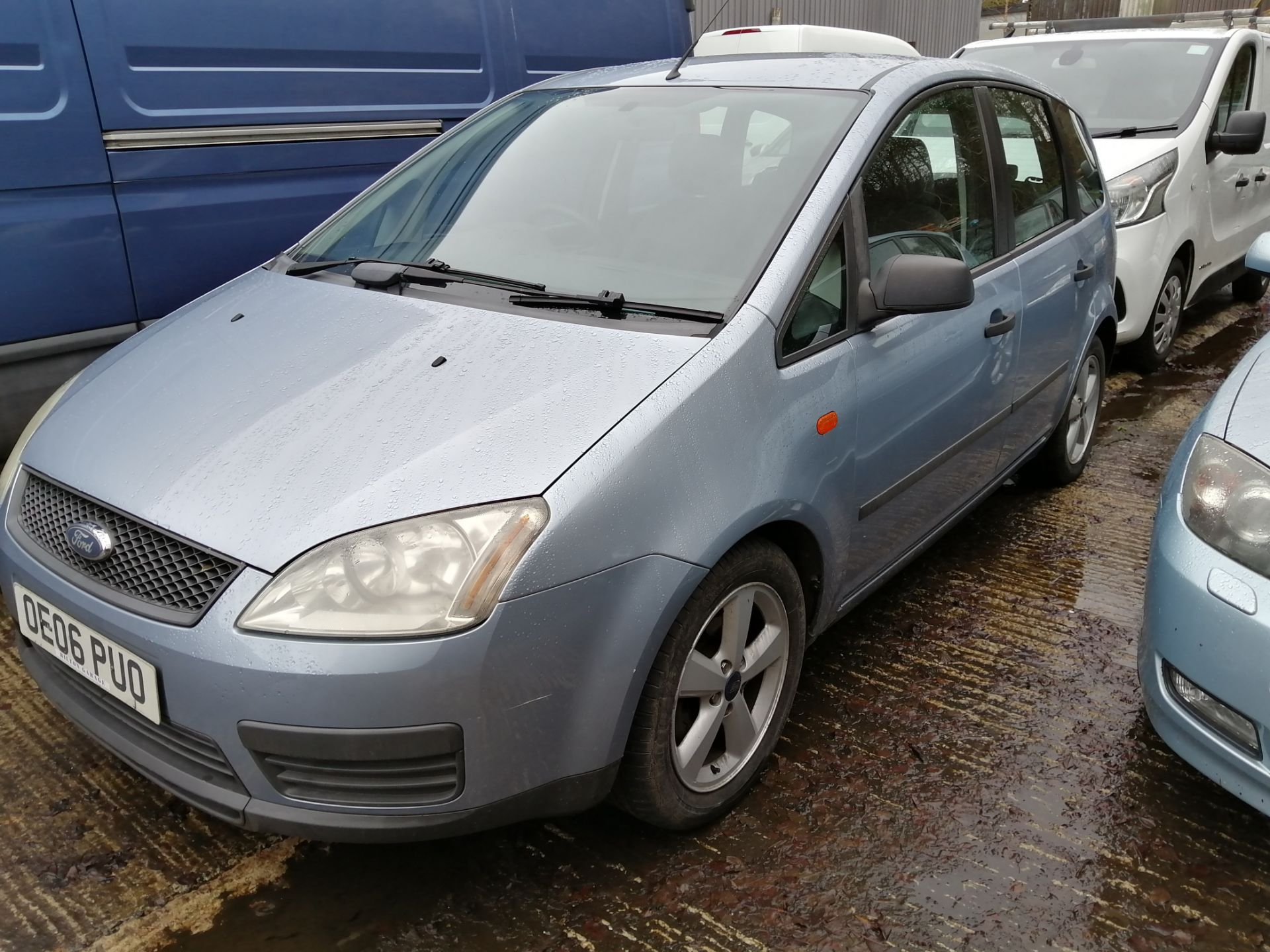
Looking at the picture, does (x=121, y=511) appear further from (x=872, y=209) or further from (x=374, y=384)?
(x=872, y=209)

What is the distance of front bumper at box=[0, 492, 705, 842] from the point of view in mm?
1772

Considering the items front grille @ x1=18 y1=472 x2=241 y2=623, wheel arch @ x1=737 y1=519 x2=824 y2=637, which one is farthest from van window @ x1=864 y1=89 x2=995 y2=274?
front grille @ x1=18 y1=472 x2=241 y2=623

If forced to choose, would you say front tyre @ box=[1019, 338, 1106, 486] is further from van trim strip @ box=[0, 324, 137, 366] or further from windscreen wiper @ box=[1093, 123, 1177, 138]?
van trim strip @ box=[0, 324, 137, 366]

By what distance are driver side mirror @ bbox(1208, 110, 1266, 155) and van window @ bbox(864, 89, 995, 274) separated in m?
3.29

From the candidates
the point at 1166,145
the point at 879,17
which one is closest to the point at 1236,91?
the point at 1166,145

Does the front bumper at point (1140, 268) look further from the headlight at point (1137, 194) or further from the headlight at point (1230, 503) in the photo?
the headlight at point (1230, 503)

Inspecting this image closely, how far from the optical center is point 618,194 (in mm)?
2730

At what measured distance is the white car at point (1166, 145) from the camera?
5438 millimetres

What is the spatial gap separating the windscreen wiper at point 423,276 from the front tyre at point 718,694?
0.86 m

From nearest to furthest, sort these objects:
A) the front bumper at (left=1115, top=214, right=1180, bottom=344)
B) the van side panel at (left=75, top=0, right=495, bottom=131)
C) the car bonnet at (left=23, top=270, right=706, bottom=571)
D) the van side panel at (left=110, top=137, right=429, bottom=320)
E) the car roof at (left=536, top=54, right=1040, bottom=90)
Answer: the car bonnet at (left=23, top=270, right=706, bottom=571), the car roof at (left=536, top=54, right=1040, bottom=90), the van side panel at (left=75, top=0, right=495, bottom=131), the van side panel at (left=110, top=137, right=429, bottom=320), the front bumper at (left=1115, top=214, right=1180, bottom=344)

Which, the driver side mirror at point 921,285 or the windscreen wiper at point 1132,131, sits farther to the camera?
the windscreen wiper at point 1132,131

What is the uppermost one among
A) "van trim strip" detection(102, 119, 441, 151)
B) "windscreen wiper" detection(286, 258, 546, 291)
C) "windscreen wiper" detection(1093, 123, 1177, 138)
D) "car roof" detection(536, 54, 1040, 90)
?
"car roof" detection(536, 54, 1040, 90)

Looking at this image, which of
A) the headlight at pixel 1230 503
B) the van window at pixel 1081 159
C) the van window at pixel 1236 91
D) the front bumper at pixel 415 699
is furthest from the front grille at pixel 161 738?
the van window at pixel 1236 91

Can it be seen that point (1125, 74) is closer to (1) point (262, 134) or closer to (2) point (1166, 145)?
(2) point (1166, 145)
